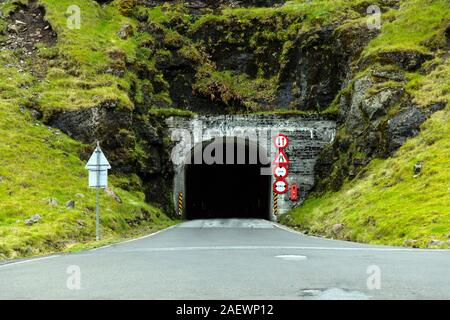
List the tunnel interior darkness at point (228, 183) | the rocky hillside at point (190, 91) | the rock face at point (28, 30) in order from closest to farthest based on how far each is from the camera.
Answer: the rocky hillside at point (190, 91) < the rock face at point (28, 30) < the tunnel interior darkness at point (228, 183)

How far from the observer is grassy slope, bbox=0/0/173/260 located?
17.7 meters

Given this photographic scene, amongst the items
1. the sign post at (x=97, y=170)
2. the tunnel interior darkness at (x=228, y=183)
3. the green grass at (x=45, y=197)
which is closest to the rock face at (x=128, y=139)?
the green grass at (x=45, y=197)

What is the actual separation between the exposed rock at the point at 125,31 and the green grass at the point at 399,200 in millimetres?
20042

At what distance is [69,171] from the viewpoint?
2475 cm

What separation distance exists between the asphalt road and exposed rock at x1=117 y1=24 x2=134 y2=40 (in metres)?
29.8

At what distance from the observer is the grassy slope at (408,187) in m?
16.6

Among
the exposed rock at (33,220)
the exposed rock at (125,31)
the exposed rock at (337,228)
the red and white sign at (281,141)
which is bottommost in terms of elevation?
the exposed rock at (337,228)

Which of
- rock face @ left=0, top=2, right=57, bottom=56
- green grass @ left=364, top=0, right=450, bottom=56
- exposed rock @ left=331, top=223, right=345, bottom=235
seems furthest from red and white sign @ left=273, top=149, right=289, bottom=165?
rock face @ left=0, top=2, right=57, bottom=56

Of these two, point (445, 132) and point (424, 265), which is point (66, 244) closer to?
point (424, 265)

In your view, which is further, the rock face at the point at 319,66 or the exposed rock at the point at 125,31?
the exposed rock at the point at 125,31

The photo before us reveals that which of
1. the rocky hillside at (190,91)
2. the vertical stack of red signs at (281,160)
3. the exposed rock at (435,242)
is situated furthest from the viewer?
the vertical stack of red signs at (281,160)

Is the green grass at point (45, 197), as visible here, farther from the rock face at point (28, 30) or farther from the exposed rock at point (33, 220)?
the rock face at point (28, 30)

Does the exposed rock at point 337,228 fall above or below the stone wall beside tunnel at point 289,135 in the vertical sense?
below

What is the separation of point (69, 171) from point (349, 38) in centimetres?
2065
